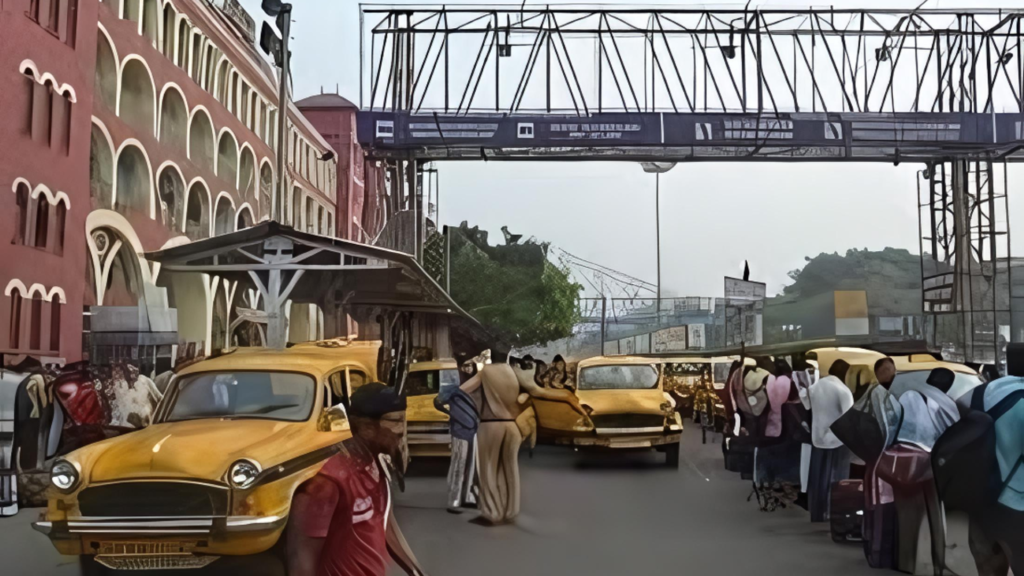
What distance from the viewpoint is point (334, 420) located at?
8203 millimetres

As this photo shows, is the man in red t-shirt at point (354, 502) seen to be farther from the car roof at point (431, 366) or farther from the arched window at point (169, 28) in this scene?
the car roof at point (431, 366)

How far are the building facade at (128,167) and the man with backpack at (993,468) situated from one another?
6550 mm

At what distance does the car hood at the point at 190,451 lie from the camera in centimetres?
694

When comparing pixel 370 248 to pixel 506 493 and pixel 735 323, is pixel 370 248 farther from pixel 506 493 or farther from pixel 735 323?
pixel 735 323

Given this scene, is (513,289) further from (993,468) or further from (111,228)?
(993,468)

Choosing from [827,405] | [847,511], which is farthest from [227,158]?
[847,511]

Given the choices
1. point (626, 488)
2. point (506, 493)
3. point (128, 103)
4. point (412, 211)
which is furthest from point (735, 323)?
point (128, 103)

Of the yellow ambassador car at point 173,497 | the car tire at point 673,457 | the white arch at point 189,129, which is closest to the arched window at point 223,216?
the white arch at point 189,129

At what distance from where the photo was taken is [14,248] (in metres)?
8.25

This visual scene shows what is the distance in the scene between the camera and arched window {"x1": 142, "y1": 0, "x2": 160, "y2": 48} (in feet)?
32.7

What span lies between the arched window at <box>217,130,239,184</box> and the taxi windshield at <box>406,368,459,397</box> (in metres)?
5.27

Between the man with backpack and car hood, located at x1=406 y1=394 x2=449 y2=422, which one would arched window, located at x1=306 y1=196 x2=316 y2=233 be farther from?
the man with backpack

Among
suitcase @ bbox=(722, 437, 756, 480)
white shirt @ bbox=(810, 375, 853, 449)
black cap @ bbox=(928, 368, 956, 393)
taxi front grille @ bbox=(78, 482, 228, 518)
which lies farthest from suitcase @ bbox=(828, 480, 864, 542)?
taxi front grille @ bbox=(78, 482, 228, 518)

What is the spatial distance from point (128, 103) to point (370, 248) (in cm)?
252
